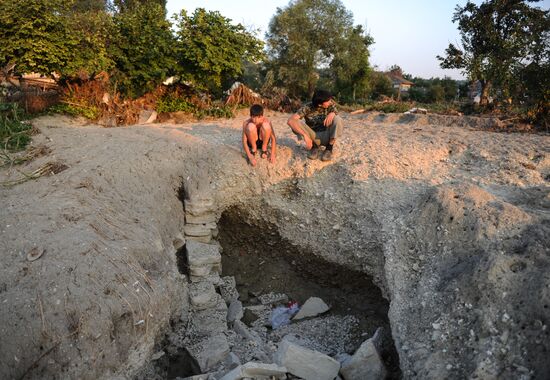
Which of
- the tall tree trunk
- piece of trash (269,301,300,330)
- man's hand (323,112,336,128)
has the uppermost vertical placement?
the tall tree trunk

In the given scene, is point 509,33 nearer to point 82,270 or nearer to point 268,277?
point 268,277

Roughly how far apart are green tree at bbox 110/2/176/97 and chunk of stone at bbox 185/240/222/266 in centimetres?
538

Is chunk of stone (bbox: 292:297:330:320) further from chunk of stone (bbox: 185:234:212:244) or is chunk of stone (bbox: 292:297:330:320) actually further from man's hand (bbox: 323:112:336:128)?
man's hand (bbox: 323:112:336:128)

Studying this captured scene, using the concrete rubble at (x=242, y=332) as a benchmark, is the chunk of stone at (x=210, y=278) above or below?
above

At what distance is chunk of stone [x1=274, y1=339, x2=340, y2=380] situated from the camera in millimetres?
3434

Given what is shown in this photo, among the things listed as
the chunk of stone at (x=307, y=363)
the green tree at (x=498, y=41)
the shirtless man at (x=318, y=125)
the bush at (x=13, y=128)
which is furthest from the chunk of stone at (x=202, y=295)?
the green tree at (x=498, y=41)

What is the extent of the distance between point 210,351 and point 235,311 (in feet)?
3.29

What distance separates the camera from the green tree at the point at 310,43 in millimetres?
15594

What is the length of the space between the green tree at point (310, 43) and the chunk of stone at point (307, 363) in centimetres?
1341

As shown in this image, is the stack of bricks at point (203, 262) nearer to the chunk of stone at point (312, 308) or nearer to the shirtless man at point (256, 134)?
the chunk of stone at point (312, 308)

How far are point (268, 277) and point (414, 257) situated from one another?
2299 millimetres

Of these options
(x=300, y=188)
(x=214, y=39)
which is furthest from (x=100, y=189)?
(x=214, y=39)

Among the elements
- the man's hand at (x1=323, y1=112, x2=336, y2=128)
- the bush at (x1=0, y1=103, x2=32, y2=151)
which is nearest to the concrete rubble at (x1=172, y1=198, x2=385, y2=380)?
the man's hand at (x1=323, y1=112, x2=336, y2=128)

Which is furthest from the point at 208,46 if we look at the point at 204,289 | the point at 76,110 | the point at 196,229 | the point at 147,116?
the point at 204,289
